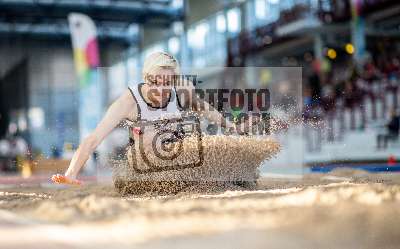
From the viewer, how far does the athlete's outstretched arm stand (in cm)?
322

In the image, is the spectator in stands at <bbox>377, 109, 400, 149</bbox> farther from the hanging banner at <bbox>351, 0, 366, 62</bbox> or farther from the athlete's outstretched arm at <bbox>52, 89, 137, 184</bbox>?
the athlete's outstretched arm at <bbox>52, 89, 137, 184</bbox>

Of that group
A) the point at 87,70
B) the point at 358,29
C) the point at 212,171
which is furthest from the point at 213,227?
the point at 358,29

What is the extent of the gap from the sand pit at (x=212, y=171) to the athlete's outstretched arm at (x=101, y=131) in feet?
0.57

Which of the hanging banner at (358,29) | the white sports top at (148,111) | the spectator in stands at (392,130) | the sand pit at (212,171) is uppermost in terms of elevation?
the hanging banner at (358,29)

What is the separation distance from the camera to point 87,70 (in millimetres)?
15219

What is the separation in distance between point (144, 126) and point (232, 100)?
145cm

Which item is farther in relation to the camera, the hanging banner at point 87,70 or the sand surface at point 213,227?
the hanging banner at point 87,70

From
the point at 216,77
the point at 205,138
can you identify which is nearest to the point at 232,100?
the point at 205,138

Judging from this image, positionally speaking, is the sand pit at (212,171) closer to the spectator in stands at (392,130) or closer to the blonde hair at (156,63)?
the blonde hair at (156,63)

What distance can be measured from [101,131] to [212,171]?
64 centimetres

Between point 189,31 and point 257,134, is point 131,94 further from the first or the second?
point 189,31

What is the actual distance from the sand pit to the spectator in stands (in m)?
8.73

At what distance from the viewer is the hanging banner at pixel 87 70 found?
1490cm

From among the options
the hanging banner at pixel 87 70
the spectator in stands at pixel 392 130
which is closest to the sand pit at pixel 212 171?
the spectator in stands at pixel 392 130
